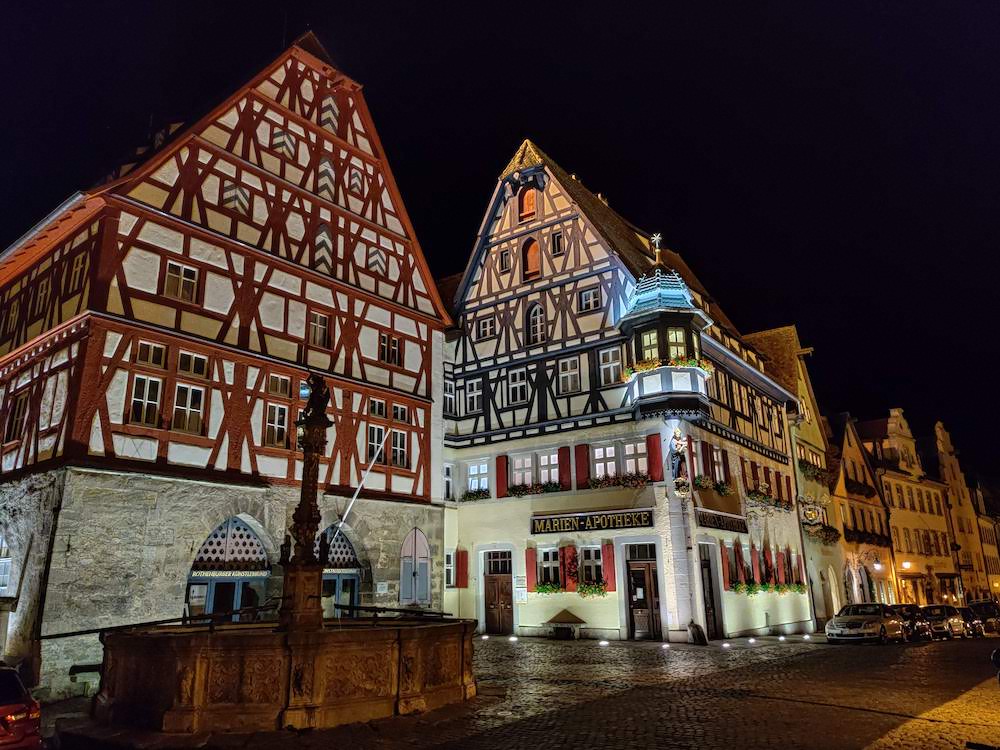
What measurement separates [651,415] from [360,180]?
12883mm

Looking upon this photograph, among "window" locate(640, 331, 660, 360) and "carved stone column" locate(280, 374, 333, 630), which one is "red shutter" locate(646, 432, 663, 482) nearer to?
"window" locate(640, 331, 660, 360)

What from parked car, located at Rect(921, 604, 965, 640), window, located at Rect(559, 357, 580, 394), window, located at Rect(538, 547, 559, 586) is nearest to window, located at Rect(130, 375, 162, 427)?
window, located at Rect(538, 547, 559, 586)

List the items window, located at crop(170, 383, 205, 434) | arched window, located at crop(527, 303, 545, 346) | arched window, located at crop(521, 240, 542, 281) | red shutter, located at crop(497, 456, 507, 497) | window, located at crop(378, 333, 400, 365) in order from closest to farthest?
window, located at crop(170, 383, 205, 434)
window, located at crop(378, 333, 400, 365)
red shutter, located at crop(497, 456, 507, 497)
arched window, located at crop(527, 303, 545, 346)
arched window, located at crop(521, 240, 542, 281)

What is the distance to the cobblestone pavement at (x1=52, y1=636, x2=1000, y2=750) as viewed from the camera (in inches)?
384

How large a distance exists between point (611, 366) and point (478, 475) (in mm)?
7169

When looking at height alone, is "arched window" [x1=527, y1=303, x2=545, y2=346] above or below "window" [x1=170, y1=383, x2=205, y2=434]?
above

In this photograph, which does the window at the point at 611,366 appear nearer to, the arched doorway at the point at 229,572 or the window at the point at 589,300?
the window at the point at 589,300

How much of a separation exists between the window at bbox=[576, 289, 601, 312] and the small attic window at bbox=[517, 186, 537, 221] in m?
4.63

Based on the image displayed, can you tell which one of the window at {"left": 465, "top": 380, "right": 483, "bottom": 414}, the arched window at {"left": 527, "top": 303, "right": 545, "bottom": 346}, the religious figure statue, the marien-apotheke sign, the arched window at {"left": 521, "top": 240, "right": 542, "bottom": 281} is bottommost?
the marien-apotheke sign

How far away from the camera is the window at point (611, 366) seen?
27562mm

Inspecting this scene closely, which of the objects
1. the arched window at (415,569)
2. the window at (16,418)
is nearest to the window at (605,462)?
the arched window at (415,569)

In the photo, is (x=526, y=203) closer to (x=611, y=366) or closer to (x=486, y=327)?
(x=486, y=327)

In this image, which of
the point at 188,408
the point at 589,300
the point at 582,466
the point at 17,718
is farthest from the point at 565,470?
the point at 17,718

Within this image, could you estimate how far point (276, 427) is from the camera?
21391 mm
